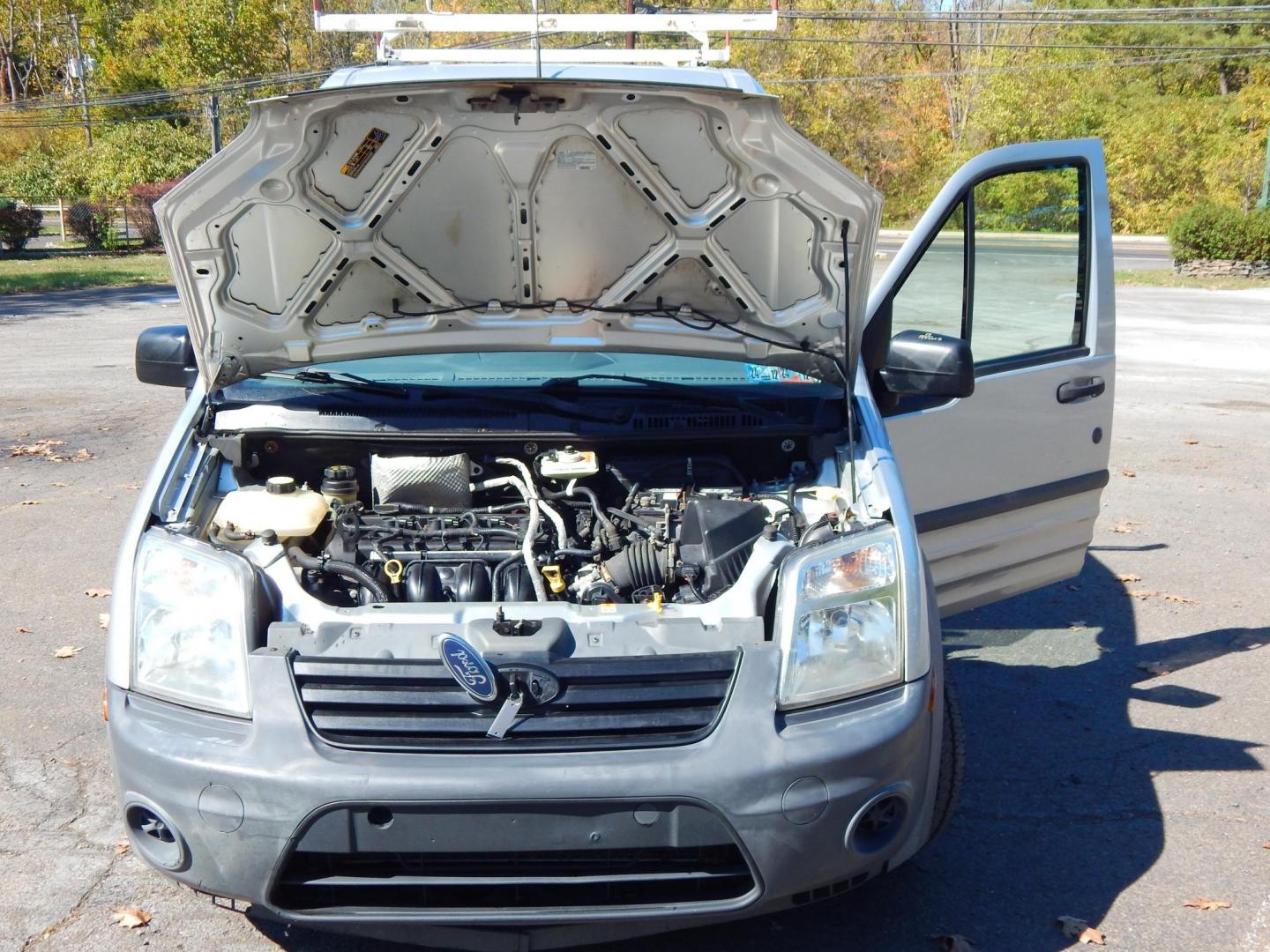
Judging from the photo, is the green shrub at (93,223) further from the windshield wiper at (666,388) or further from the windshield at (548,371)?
the windshield wiper at (666,388)

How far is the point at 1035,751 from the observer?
420 cm

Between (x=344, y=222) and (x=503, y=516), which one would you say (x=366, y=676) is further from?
(x=344, y=222)

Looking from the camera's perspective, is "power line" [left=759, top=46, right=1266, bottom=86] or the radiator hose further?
"power line" [left=759, top=46, right=1266, bottom=86]

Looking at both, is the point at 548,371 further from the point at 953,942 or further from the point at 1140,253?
the point at 1140,253

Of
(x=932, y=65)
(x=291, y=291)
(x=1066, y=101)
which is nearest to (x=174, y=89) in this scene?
(x=932, y=65)

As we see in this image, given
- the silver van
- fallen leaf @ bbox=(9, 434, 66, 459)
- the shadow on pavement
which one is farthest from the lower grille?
fallen leaf @ bbox=(9, 434, 66, 459)

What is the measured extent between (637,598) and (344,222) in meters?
1.53

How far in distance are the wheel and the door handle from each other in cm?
177

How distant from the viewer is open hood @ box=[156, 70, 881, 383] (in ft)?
11.0

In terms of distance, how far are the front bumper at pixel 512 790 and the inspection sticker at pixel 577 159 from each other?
1733mm

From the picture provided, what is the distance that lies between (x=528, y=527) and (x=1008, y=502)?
200 centimetres

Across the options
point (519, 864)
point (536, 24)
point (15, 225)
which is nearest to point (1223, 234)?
point (536, 24)

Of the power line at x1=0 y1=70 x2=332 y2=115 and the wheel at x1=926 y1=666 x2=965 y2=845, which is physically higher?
the power line at x1=0 y1=70 x2=332 y2=115

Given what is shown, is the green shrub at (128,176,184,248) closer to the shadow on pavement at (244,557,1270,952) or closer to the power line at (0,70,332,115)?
the power line at (0,70,332,115)
